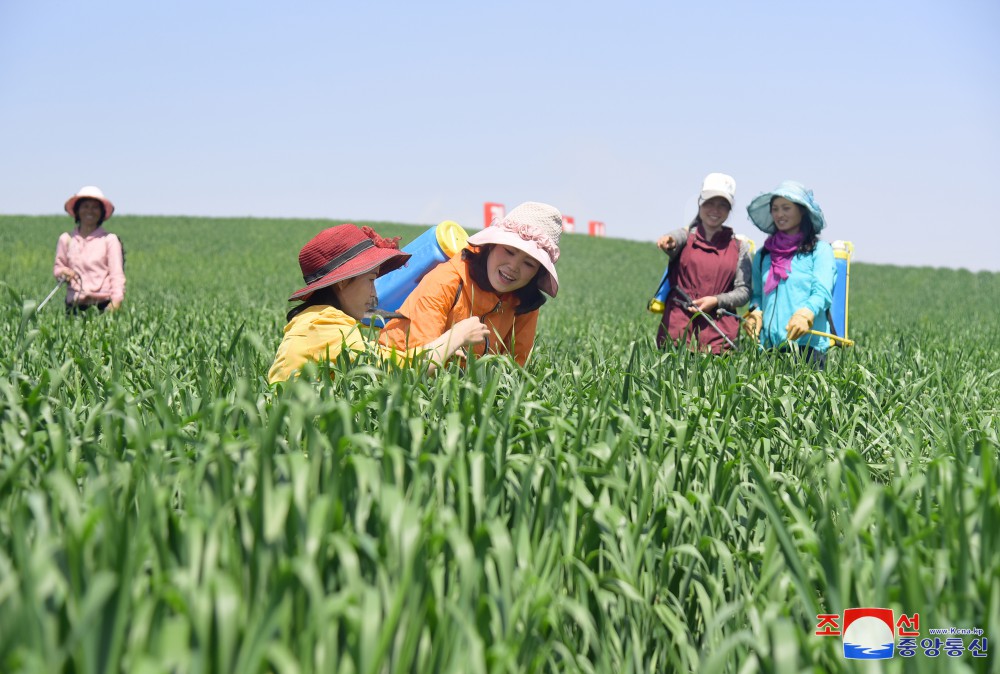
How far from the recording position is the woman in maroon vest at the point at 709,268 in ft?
16.7

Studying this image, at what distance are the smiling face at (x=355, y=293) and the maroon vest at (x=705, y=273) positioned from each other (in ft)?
7.61

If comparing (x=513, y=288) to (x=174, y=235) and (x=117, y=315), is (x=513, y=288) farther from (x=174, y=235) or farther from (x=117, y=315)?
(x=174, y=235)

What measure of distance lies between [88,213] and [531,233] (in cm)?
452

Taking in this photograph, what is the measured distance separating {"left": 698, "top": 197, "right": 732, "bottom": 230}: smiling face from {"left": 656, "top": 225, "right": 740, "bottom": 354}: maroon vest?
0.37 ft

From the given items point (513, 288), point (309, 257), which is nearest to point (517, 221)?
point (513, 288)

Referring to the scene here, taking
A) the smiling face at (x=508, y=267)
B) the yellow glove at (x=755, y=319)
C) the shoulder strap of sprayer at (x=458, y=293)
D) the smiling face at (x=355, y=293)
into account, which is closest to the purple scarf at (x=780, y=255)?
the yellow glove at (x=755, y=319)

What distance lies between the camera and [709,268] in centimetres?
511

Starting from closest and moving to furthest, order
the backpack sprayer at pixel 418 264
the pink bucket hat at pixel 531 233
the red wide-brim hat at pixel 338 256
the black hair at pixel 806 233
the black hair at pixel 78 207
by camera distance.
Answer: the red wide-brim hat at pixel 338 256, the pink bucket hat at pixel 531 233, the backpack sprayer at pixel 418 264, the black hair at pixel 806 233, the black hair at pixel 78 207

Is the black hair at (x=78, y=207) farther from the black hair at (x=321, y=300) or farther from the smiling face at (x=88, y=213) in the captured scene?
the black hair at (x=321, y=300)

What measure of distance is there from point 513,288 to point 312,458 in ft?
7.27

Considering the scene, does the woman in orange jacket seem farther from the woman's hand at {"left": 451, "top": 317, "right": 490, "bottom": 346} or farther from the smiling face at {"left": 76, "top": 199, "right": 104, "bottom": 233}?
the smiling face at {"left": 76, "top": 199, "right": 104, "bottom": 233}

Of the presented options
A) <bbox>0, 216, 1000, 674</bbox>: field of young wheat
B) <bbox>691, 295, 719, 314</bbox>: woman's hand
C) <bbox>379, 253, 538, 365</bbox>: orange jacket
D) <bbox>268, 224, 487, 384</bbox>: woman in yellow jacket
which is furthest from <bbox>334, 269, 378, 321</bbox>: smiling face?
<bbox>691, 295, 719, 314</bbox>: woman's hand

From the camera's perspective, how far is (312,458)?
159 centimetres

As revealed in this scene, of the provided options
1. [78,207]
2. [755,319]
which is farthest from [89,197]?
[755,319]
